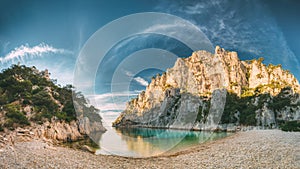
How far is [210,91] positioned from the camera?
106250 millimetres

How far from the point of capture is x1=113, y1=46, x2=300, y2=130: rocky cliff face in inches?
3018

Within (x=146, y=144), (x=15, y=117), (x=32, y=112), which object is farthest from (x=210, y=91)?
(x=15, y=117)

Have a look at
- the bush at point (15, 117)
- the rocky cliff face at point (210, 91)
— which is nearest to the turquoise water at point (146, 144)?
the bush at point (15, 117)

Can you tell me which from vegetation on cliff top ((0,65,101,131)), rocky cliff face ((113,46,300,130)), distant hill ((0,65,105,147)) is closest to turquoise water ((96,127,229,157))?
distant hill ((0,65,105,147))

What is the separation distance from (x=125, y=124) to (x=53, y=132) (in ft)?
352

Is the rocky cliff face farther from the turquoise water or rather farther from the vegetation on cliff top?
the vegetation on cliff top

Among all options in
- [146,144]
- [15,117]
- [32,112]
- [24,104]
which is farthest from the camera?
[146,144]

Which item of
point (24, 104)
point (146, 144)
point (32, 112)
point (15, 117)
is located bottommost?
point (146, 144)

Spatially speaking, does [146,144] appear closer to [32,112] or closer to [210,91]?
[32,112]

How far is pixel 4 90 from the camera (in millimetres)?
34219

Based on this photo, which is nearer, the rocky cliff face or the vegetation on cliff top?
the vegetation on cliff top

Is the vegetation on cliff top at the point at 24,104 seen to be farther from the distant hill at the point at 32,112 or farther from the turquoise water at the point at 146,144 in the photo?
the turquoise water at the point at 146,144

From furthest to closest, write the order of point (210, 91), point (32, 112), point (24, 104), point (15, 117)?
point (210, 91)
point (24, 104)
point (32, 112)
point (15, 117)

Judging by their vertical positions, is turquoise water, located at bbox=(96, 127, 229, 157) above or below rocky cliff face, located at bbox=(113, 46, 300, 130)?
below
